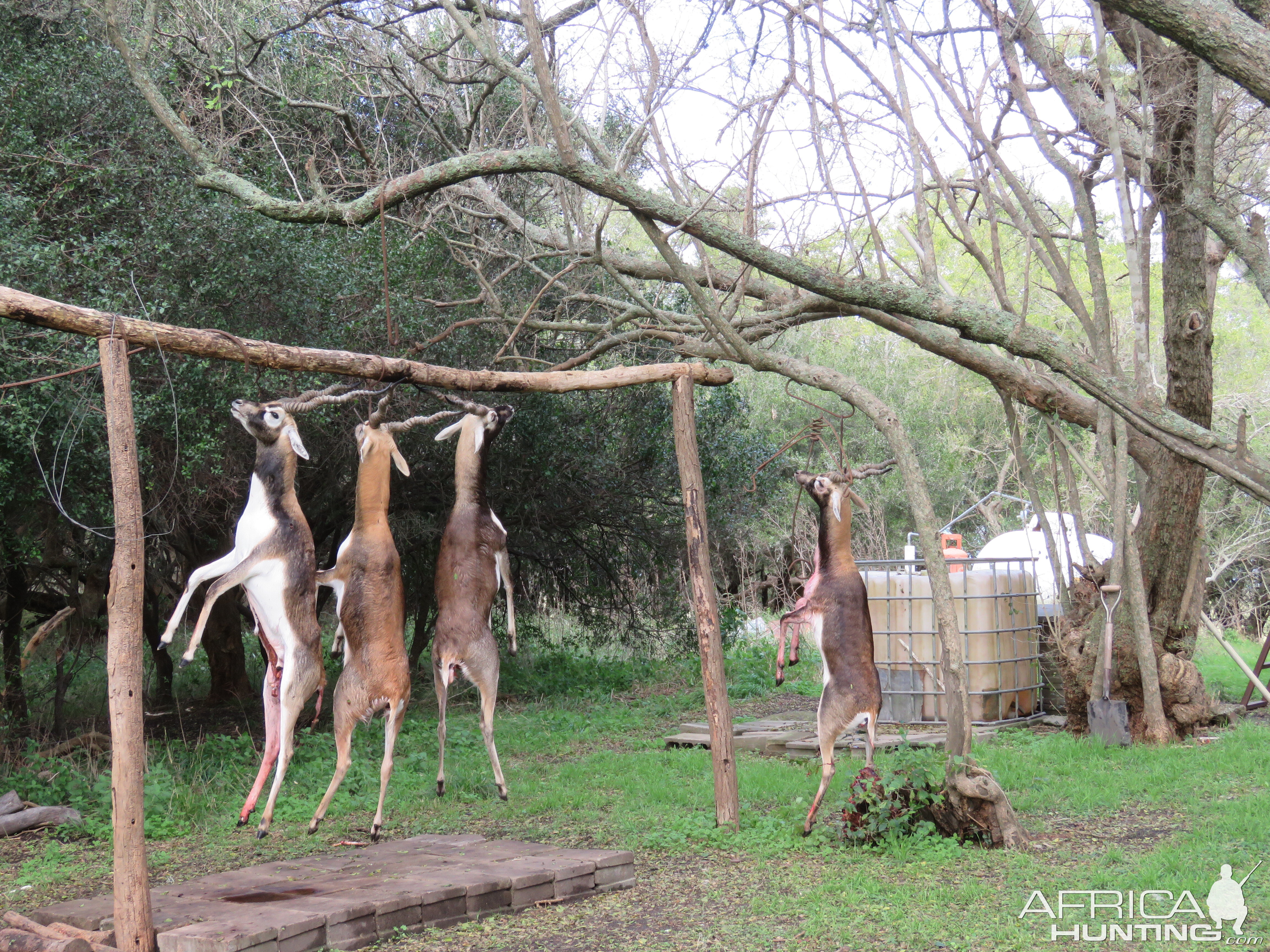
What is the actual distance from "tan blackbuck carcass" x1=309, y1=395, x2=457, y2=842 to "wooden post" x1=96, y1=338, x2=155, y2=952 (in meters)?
0.94

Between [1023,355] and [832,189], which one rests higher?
[832,189]

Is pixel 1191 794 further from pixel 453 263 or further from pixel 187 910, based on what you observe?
pixel 453 263

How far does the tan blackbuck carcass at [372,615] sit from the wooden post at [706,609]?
180 cm

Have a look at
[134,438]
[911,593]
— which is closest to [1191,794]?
[911,593]

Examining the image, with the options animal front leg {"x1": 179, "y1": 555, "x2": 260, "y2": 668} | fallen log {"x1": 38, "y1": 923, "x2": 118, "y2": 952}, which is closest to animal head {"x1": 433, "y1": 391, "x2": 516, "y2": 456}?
animal front leg {"x1": 179, "y1": 555, "x2": 260, "y2": 668}

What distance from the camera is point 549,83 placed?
18.6 ft

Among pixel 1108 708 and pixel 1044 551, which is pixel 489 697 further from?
pixel 1044 551

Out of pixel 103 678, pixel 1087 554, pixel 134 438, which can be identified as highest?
pixel 134 438

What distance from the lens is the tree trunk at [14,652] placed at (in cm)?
892

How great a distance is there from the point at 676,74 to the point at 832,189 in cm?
133

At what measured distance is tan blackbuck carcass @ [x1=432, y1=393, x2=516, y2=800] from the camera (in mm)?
5312

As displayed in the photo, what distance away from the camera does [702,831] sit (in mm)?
6219
